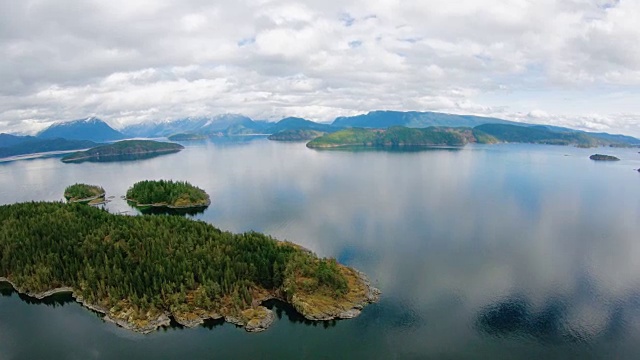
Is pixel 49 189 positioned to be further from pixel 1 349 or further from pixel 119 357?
pixel 119 357

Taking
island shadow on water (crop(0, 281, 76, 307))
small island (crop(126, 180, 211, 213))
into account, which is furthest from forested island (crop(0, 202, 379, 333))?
small island (crop(126, 180, 211, 213))

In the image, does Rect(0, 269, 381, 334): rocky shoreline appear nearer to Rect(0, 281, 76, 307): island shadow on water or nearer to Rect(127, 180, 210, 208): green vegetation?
Rect(0, 281, 76, 307): island shadow on water

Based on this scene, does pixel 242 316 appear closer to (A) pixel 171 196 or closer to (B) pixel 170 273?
(B) pixel 170 273

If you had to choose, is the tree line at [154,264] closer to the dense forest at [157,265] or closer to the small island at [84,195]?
the dense forest at [157,265]

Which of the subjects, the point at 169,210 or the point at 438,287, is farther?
the point at 169,210

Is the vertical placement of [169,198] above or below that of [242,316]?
above

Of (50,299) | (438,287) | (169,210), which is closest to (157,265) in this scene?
(50,299)
